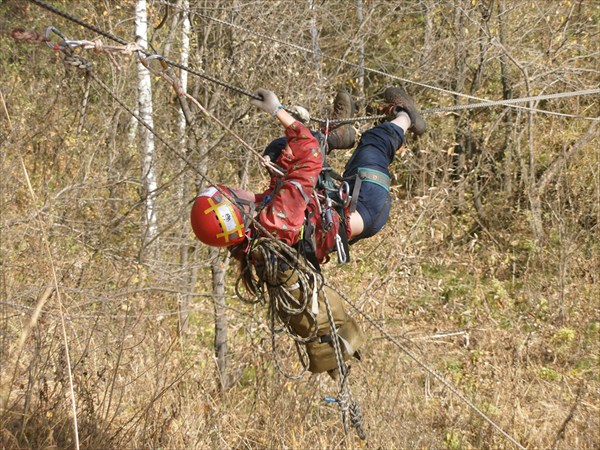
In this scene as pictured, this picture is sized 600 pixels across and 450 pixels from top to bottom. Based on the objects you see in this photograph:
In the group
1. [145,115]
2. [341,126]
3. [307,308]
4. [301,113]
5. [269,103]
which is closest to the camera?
[269,103]

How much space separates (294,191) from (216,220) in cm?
40

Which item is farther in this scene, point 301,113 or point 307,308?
point 307,308

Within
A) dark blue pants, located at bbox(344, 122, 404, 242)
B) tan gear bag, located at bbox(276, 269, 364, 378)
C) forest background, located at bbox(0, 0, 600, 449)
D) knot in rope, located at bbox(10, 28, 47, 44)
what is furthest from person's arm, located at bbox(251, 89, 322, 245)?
knot in rope, located at bbox(10, 28, 47, 44)

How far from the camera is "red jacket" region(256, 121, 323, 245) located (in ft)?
10.8

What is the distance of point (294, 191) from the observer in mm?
3330

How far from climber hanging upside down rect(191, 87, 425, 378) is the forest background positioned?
1.81 ft

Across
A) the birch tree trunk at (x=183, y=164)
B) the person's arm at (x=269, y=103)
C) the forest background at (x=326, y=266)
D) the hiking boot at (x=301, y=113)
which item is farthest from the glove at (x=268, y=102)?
the birch tree trunk at (x=183, y=164)

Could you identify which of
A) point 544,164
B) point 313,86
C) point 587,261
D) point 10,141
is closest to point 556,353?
point 587,261

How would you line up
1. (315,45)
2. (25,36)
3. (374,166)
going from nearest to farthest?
1. (25,36)
2. (374,166)
3. (315,45)

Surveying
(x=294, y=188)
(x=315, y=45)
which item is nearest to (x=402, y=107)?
(x=294, y=188)

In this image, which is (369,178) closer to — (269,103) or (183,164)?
(269,103)

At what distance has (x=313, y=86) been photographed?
21.4 ft

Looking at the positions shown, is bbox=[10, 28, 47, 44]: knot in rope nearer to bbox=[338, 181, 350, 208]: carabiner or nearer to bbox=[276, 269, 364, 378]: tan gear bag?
bbox=[276, 269, 364, 378]: tan gear bag

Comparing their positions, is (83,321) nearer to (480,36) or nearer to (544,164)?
(480,36)
